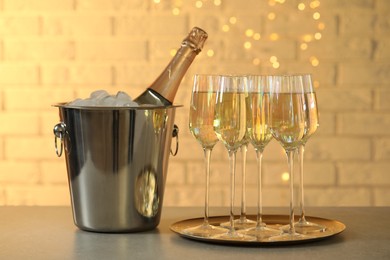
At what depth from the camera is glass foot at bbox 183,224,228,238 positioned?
3.98ft

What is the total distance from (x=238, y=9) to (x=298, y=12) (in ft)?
0.63

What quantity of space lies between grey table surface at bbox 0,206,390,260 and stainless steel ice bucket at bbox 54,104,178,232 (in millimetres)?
27

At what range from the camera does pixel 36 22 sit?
2.74m

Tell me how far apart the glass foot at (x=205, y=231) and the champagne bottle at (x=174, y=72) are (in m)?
0.25

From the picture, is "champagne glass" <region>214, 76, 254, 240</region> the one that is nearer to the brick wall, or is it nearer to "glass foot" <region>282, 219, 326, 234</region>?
"glass foot" <region>282, 219, 326, 234</region>

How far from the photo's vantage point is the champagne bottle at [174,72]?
4.50 ft

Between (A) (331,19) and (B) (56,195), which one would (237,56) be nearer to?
(A) (331,19)

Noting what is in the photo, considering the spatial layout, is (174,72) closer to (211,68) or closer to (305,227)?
(305,227)

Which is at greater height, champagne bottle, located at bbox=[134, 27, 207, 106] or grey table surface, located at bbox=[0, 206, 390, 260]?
champagne bottle, located at bbox=[134, 27, 207, 106]

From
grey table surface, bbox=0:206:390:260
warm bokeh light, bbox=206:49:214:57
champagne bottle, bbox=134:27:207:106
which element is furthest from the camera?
warm bokeh light, bbox=206:49:214:57

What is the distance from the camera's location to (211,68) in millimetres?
2691

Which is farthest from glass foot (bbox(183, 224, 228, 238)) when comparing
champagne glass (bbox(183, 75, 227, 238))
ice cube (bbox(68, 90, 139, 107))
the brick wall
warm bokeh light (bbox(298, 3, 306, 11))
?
warm bokeh light (bbox(298, 3, 306, 11))

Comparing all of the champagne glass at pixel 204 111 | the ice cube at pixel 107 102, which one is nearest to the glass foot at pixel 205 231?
the champagne glass at pixel 204 111

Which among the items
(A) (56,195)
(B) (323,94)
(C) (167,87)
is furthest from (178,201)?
(C) (167,87)
